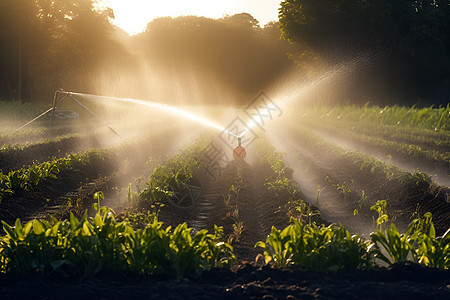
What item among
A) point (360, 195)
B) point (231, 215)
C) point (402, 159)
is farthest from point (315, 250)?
point (402, 159)

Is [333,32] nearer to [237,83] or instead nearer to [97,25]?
[97,25]

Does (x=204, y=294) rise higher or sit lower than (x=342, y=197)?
higher

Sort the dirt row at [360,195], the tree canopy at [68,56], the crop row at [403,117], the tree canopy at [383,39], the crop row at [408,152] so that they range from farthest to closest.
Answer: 1. the tree canopy at [68,56]
2. the tree canopy at [383,39]
3. the crop row at [403,117]
4. the crop row at [408,152]
5. the dirt row at [360,195]

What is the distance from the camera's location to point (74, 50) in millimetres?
37188

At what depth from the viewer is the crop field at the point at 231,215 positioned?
4.00 meters

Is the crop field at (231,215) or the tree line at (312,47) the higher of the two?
the tree line at (312,47)

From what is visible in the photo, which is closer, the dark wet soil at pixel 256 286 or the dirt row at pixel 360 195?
the dark wet soil at pixel 256 286

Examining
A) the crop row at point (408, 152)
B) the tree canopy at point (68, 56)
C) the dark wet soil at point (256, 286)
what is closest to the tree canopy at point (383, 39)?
the tree canopy at point (68, 56)

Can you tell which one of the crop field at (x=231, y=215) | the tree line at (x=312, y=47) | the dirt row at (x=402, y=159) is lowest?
the dirt row at (x=402, y=159)

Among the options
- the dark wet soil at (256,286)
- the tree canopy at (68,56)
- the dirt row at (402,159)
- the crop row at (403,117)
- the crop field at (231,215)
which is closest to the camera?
the dark wet soil at (256,286)

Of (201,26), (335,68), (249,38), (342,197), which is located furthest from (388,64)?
(201,26)

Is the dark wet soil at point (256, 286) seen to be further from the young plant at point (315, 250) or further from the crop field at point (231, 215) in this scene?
the young plant at point (315, 250)

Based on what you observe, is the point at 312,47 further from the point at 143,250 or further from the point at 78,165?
the point at 143,250

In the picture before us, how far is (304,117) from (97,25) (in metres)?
17.3
